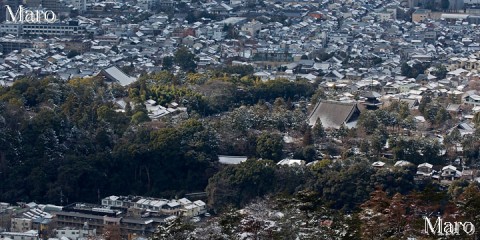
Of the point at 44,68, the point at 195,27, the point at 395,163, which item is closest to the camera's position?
the point at 395,163

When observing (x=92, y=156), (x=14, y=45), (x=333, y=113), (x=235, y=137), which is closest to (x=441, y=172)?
(x=235, y=137)

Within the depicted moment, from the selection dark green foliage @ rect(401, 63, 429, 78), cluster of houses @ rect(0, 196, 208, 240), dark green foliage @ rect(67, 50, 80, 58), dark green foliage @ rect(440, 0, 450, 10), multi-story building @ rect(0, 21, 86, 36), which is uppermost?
cluster of houses @ rect(0, 196, 208, 240)

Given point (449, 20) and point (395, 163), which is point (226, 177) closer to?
point (395, 163)

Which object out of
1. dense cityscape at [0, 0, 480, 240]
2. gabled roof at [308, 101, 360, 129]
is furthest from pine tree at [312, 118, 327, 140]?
gabled roof at [308, 101, 360, 129]

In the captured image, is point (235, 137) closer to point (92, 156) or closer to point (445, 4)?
point (92, 156)

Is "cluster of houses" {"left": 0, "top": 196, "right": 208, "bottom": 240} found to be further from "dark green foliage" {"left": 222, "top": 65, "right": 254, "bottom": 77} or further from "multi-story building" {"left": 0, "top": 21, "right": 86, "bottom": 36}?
"multi-story building" {"left": 0, "top": 21, "right": 86, "bottom": 36}

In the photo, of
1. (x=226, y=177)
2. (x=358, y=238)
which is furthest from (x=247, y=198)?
(x=358, y=238)
